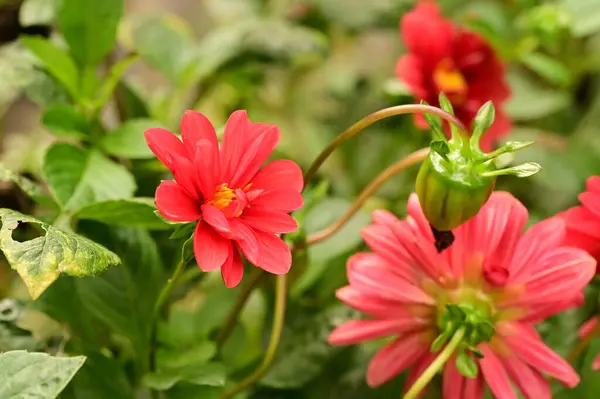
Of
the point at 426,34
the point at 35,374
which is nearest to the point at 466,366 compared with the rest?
the point at 35,374

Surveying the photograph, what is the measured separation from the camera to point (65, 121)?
57 cm

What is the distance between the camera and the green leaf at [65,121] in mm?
555

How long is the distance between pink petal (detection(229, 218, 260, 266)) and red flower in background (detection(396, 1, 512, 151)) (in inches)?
10.3

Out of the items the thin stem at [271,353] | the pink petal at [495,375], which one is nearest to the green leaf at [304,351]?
the thin stem at [271,353]

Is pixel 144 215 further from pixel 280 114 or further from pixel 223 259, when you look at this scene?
pixel 280 114

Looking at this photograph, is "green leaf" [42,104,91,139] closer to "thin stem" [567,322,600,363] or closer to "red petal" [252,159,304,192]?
"red petal" [252,159,304,192]

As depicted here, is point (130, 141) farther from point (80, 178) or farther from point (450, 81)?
point (450, 81)

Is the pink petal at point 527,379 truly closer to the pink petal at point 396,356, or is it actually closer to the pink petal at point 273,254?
the pink petal at point 396,356

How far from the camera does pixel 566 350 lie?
61 centimetres

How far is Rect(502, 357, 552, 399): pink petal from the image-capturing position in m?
0.46

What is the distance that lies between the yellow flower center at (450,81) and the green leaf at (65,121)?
12.9 inches

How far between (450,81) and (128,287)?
0.37 m

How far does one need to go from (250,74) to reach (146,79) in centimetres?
39

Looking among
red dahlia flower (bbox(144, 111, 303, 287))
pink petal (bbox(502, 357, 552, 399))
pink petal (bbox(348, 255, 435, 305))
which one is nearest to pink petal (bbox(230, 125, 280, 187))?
red dahlia flower (bbox(144, 111, 303, 287))
